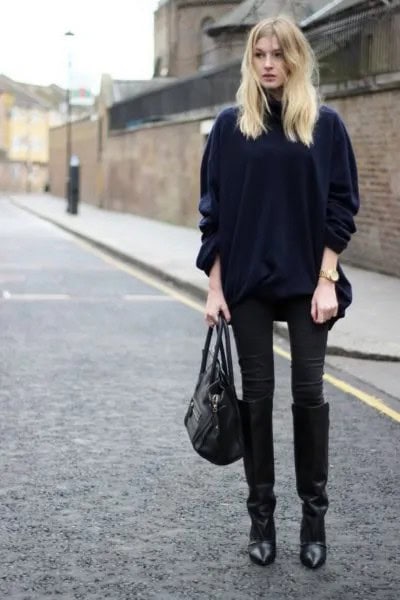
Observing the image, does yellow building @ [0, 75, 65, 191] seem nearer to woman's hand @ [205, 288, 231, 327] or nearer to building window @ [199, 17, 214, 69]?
building window @ [199, 17, 214, 69]

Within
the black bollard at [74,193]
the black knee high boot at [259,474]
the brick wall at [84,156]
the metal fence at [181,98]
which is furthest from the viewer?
the brick wall at [84,156]

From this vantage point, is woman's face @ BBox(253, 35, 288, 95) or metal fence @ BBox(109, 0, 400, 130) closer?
woman's face @ BBox(253, 35, 288, 95)

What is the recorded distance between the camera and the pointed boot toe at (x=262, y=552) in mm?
4340

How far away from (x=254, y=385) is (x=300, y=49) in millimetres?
1197

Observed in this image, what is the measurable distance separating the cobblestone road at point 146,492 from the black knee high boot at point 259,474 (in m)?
0.08

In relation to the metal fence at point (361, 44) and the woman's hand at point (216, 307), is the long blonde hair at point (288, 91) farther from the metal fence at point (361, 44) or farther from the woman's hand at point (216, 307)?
the metal fence at point (361, 44)

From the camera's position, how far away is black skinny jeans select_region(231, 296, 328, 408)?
429 centimetres

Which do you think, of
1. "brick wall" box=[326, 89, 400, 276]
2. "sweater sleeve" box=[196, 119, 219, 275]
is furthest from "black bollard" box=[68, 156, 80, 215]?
"sweater sleeve" box=[196, 119, 219, 275]

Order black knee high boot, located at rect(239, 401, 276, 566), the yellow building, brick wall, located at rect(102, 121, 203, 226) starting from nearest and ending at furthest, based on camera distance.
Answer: black knee high boot, located at rect(239, 401, 276, 566)
brick wall, located at rect(102, 121, 203, 226)
the yellow building

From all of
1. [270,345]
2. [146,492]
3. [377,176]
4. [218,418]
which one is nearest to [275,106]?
[270,345]

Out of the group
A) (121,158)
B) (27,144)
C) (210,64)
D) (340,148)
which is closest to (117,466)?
(340,148)

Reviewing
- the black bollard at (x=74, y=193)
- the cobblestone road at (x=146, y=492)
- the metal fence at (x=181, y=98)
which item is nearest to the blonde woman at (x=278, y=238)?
the cobblestone road at (x=146, y=492)

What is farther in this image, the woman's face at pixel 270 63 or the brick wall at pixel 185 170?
the brick wall at pixel 185 170

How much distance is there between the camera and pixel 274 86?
4.21 metres
